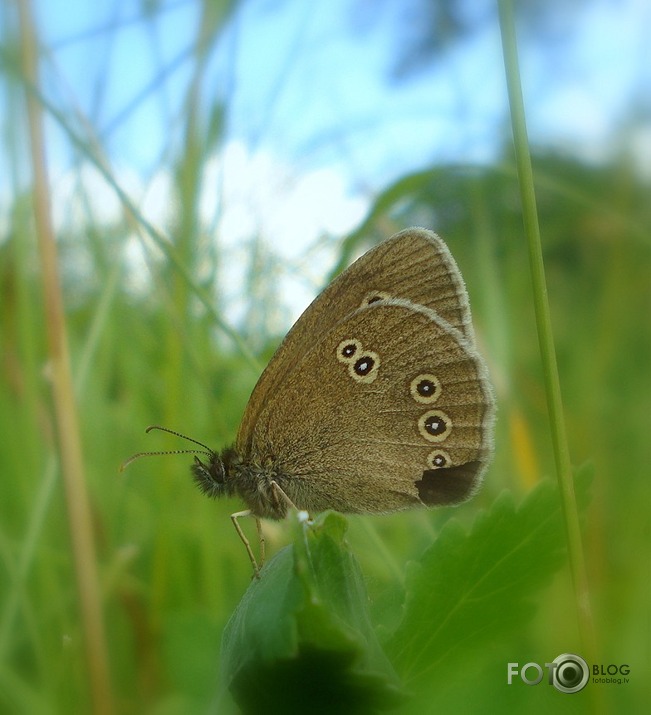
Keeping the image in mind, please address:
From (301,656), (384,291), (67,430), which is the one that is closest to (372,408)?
(384,291)

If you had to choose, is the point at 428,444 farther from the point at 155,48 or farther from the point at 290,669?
the point at 155,48

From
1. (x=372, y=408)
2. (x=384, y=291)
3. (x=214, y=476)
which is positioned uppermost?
(x=384, y=291)

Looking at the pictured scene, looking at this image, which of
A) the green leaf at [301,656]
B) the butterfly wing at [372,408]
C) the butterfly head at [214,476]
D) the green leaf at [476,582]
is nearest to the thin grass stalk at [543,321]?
the green leaf at [476,582]

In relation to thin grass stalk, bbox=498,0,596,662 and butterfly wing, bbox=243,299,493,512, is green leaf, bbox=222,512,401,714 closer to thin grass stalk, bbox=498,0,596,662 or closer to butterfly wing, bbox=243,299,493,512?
thin grass stalk, bbox=498,0,596,662

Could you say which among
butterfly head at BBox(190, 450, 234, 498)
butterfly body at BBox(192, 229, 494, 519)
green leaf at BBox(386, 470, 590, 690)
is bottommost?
green leaf at BBox(386, 470, 590, 690)

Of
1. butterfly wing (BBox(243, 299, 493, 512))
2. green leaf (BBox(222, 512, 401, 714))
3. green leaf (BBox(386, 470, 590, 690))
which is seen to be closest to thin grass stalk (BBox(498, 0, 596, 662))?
green leaf (BBox(386, 470, 590, 690))

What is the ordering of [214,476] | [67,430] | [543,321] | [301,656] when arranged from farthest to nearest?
1. [214,476]
2. [67,430]
3. [543,321]
4. [301,656]

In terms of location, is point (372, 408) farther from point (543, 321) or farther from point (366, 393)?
point (543, 321)
